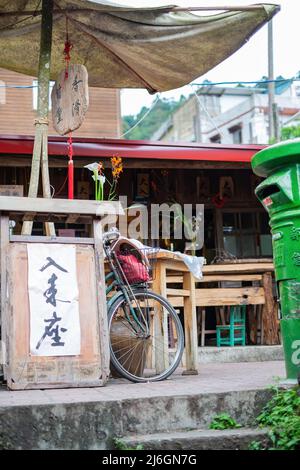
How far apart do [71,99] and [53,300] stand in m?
2.82

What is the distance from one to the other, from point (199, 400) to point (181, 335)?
1.79m

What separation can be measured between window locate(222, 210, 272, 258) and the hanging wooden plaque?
4.98 m

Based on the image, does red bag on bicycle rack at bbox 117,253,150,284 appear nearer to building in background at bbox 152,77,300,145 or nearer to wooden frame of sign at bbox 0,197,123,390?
wooden frame of sign at bbox 0,197,123,390

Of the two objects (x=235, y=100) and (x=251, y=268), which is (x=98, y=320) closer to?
(x=251, y=268)

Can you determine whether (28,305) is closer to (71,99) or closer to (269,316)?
(71,99)

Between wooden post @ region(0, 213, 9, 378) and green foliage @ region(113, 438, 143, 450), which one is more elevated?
wooden post @ region(0, 213, 9, 378)

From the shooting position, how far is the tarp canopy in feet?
22.6

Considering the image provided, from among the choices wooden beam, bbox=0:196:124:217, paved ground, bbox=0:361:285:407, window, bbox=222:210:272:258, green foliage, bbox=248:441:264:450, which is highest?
window, bbox=222:210:272:258

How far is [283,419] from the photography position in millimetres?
3924

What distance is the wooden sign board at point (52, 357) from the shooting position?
462 centimetres

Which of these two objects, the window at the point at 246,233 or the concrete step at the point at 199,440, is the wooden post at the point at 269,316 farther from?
the concrete step at the point at 199,440

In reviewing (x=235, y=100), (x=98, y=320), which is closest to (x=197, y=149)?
(x=98, y=320)

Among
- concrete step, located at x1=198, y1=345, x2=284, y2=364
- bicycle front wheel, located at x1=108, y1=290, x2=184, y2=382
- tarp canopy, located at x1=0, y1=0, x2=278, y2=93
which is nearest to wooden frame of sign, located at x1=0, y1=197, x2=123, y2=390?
bicycle front wheel, located at x1=108, y1=290, x2=184, y2=382

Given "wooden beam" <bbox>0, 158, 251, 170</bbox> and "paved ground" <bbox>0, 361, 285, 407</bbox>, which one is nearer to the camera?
"paved ground" <bbox>0, 361, 285, 407</bbox>
